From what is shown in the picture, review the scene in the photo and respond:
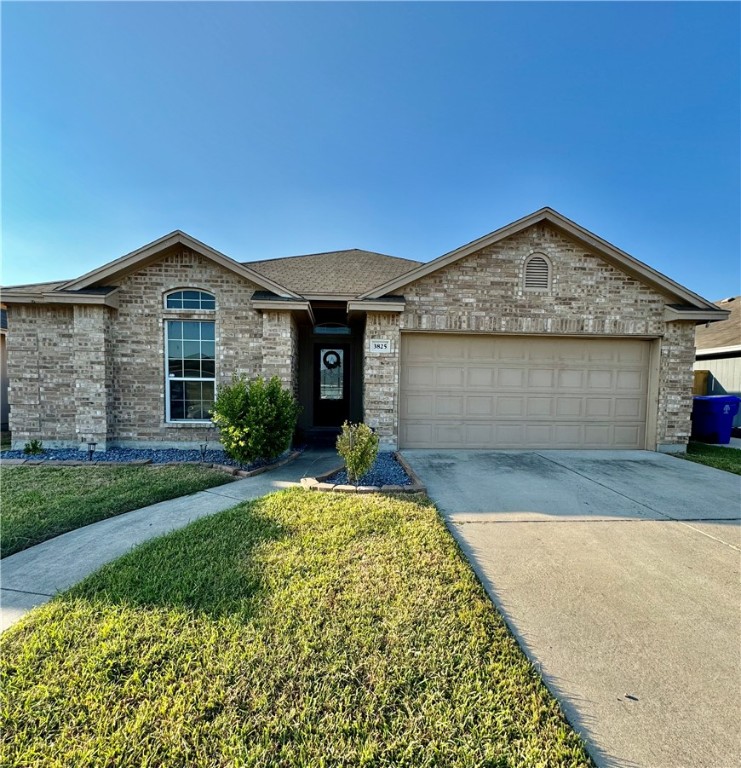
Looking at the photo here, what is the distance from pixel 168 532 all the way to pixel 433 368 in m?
5.95

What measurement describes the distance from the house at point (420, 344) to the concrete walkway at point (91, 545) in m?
3.25

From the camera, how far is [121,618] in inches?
104

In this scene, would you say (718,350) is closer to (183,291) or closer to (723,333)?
(723,333)

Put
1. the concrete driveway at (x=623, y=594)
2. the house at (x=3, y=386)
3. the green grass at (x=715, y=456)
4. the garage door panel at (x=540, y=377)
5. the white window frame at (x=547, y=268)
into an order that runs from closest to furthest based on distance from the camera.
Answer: the concrete driveway at (x=623, y=594), the green grass at (x=715, y=456), the white window frame at (x=547, y=268), the garage door panel at (x=540, y=377), the house at (x=3, y=386)

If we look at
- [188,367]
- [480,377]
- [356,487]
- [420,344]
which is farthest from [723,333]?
[188,367]

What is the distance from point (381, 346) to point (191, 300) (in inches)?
166

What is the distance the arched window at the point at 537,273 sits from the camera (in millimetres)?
8221

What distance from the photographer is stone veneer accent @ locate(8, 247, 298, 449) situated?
7938 mm

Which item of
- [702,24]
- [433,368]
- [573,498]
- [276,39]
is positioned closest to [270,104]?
[276,39]

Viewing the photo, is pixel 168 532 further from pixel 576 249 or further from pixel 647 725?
pixel 576 249

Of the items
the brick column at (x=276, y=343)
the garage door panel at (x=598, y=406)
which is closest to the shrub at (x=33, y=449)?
the brick column at (x=276, y=343)

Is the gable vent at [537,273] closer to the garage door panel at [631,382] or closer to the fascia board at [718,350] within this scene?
the garage door panel at [631,382]

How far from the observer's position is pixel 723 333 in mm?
13672

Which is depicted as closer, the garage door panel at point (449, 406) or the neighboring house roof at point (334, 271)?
the garage door panel at point (449, 406)
